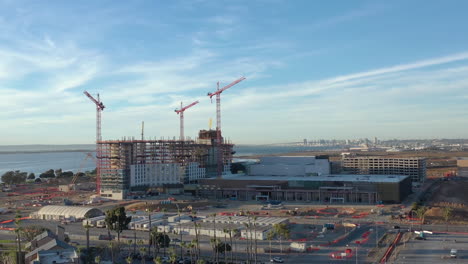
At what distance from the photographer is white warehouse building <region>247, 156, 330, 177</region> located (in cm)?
9056

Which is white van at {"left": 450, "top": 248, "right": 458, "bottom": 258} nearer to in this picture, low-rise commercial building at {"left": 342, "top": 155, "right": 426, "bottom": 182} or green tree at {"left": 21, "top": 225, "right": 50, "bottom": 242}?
green tree at {"left": 21, "top": 225, "right": 50, "bottom": 242}

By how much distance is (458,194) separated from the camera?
2906 inches

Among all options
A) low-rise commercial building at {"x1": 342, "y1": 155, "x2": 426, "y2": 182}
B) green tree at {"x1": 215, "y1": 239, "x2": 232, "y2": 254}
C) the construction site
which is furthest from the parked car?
low-rise commercial building at {"x1": 342, "y1": 155, "x2": 426, "y2": 182}

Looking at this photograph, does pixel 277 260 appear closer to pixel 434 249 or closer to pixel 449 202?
pixel 434 249

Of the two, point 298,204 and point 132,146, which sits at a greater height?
point 132,146

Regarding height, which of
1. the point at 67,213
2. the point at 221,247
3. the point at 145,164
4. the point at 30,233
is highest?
the point at 145,164

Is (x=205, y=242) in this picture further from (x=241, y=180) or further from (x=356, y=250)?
(x=241, y=180)

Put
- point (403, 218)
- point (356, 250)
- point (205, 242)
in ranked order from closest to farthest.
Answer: point (356, 250) < point (205, 242) < point (403, 218)

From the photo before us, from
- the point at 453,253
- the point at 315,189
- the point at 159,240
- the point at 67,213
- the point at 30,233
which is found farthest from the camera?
the point at 315,189

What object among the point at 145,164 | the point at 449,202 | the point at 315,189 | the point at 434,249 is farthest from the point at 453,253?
the point at 145,164

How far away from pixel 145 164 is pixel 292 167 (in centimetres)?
2986

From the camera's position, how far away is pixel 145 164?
85.8m

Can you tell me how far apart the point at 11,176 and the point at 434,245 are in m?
95.3

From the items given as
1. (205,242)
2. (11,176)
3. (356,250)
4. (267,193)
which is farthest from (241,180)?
(11,176)
